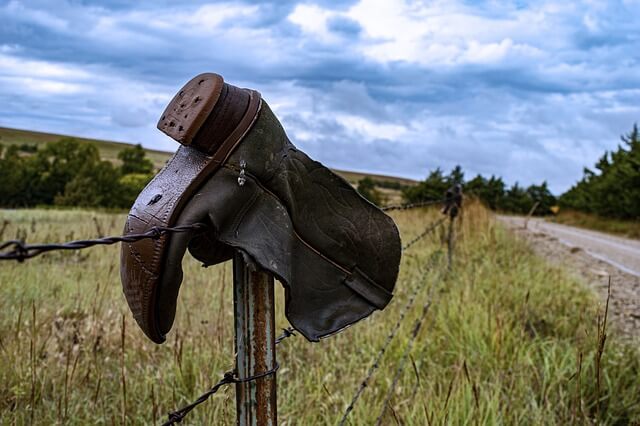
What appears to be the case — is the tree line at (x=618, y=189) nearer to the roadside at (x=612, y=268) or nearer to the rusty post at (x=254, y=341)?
the roadside at (x=612, y=268)

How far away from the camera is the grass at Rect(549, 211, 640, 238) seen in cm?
1794

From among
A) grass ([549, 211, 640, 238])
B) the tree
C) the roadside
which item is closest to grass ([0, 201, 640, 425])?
the roadside

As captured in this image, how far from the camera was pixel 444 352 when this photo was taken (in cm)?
358

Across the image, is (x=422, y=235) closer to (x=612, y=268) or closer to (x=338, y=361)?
(x=338, y=361)

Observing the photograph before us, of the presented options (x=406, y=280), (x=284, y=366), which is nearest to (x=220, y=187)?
(x=284, y=366)

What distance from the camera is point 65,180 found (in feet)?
98.3

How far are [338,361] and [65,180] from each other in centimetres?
2959

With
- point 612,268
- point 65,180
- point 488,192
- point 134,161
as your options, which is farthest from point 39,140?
point 612,268

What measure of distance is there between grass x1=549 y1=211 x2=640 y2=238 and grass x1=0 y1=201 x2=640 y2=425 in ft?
46.5

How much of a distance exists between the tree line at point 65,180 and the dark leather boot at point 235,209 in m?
25.8

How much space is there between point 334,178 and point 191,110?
0.44m

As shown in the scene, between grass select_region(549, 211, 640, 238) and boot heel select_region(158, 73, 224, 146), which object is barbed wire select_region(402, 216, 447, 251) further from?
grass select_region(549, 211, 640, 238)

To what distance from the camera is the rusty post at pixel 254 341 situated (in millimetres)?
1261

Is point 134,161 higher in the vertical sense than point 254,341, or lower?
higher
